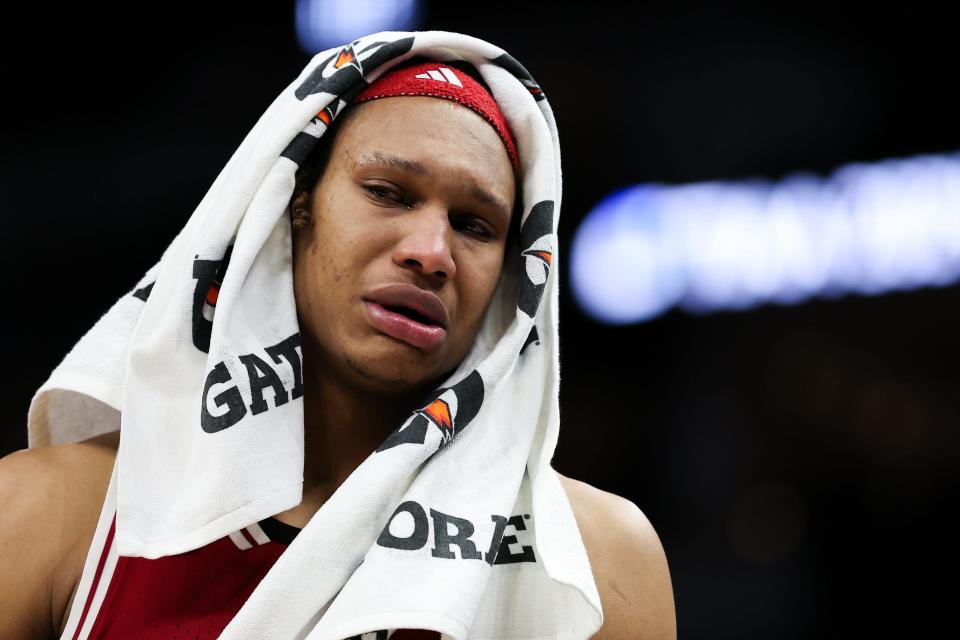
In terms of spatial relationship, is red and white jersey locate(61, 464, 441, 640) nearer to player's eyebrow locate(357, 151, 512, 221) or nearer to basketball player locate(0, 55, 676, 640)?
basketball player locate(0, 55, 676, 640)

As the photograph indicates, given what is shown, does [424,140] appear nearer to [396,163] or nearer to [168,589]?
[396,163]

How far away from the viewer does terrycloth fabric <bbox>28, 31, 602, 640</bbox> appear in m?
0.88

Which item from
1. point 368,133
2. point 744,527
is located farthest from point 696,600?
point 368,133

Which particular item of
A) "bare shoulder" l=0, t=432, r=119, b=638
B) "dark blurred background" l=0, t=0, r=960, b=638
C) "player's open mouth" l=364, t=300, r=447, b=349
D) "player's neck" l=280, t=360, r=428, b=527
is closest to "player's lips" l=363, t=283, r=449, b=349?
"player's open mouth" l=364, t=300, r=447, b=349

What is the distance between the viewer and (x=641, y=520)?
3.88 feet

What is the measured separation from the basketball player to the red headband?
0.03 feet

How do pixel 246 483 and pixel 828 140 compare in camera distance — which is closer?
pixel 246 483

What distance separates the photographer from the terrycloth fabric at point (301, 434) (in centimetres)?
88

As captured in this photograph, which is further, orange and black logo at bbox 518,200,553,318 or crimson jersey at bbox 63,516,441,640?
orange and black logo at bbox 518,200,553,318

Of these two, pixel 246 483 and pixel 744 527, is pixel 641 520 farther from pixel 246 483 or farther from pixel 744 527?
pixel 744 527

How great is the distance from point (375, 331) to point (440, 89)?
344mm

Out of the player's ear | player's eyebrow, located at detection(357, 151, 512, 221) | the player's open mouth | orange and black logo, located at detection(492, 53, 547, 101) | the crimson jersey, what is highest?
orange and black logo, located at detection(492, 53, 547, 101)

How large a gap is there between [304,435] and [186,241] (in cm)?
27


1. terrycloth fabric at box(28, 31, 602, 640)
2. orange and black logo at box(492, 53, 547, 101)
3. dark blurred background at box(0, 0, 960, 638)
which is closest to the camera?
terrycloth fabric at box(28, 31, 602, 640)
